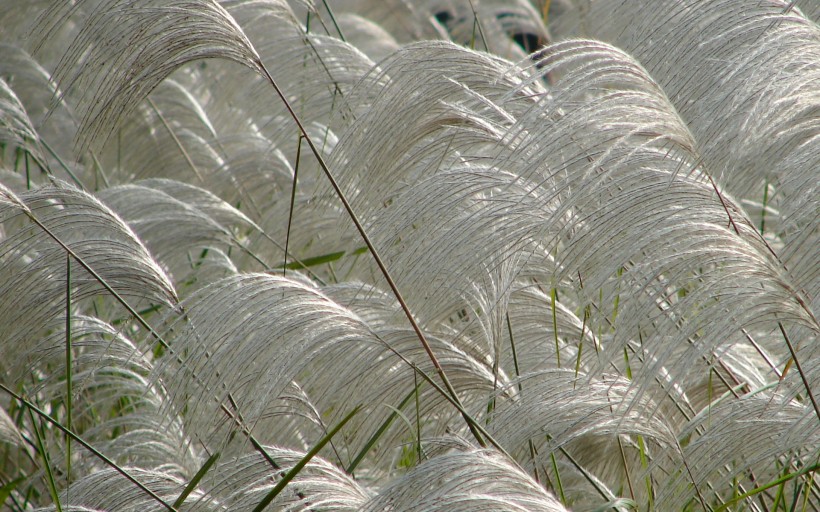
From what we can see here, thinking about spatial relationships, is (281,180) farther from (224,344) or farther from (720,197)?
(720,197)

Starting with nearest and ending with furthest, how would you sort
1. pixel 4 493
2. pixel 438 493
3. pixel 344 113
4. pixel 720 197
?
pixel 438 493 < pixel 720 197 < pixel 4 493 < pixel 344 113

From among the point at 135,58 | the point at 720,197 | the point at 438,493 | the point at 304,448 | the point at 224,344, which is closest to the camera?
the point at 438,493

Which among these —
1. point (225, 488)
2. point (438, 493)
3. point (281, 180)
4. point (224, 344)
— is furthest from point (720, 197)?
point (281, 180)

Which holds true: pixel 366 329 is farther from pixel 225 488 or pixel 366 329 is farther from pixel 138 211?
pixel 138 211

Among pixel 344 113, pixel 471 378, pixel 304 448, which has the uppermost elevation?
pixel 344 113

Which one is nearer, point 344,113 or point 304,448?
point 304,448

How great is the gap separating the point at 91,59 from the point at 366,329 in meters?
0.71

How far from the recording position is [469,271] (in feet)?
4.88

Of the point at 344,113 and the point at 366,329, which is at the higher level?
the point at 344,113

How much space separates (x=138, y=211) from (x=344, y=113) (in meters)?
0.65

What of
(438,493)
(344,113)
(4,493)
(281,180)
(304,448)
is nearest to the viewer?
(438,493)

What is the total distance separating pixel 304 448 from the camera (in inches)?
88.6

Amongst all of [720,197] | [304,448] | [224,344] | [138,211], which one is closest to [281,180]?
[138,211]

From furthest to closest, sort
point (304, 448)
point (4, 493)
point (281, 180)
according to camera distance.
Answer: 1. point (281, 180)
2. point (304, 448)
3. point (4, 493)
